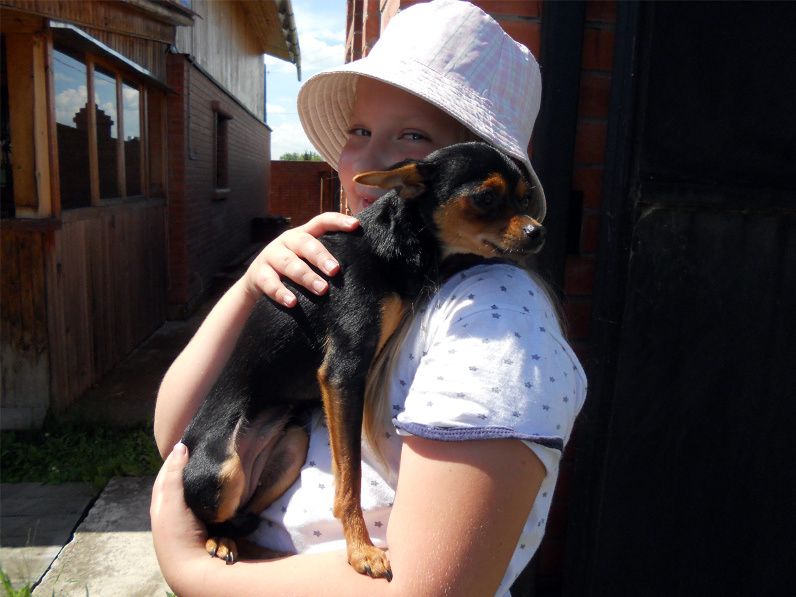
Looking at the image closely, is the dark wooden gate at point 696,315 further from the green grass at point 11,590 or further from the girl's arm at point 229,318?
the green grass at point 11,590

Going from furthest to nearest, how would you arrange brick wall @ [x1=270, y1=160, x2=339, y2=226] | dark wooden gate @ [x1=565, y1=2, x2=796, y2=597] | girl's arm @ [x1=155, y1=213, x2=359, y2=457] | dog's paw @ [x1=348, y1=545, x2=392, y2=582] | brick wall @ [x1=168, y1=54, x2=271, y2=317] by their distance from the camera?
brick wall @ [x1=270, y1=160, x2=339, y2=226], brick wall @ [x1=168, y1=54, x2=271, y2=317], dark wooden gate @ [x1=565, y1=2, x2=796, y2=597], girl's arm @ [x1=155, y1=213, x2=359, y2=457], dog's paw @ [x1=348, y1=545, x2=392, y2=582]

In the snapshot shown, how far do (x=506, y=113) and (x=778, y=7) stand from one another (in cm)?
90

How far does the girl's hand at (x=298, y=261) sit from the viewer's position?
5.24ft

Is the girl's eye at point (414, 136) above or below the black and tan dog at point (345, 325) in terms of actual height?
above

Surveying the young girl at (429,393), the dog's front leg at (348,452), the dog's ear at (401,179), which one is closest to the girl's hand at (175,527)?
the young girl at (429,393)

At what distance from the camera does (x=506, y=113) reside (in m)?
1.64

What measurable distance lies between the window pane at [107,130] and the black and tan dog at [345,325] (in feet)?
19.2

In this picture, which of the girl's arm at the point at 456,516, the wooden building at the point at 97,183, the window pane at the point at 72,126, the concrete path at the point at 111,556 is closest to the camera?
the girl's arm at the point at 456,516

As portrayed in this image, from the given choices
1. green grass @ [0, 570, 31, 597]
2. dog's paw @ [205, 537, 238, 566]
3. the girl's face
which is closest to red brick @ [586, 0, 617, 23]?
the girl's face

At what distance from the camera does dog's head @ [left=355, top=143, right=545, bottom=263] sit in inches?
62.7

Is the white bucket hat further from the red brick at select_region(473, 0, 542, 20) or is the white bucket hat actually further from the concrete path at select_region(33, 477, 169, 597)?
the concrete path at select_region(33, 477, 169, 597)

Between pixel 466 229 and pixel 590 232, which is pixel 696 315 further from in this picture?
pixel 466 229

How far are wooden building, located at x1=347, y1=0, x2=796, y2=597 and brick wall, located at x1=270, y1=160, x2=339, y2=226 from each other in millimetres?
21541

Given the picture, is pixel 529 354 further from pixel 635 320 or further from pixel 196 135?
pixel 196 135
